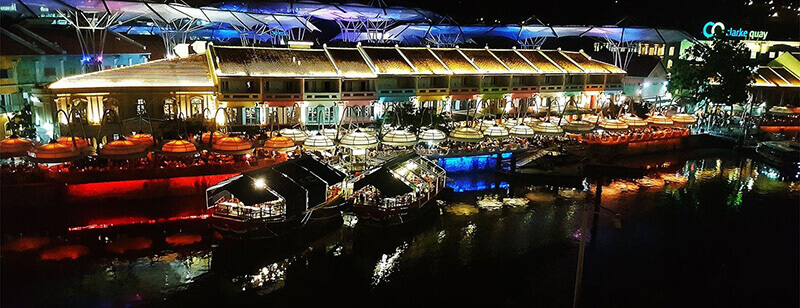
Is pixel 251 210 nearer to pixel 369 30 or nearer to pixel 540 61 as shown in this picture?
pixel 540 61

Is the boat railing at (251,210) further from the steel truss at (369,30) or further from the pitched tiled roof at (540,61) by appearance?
the steel truss at (369,30)

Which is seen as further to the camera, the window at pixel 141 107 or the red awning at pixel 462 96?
the red awning at pixel 462 96

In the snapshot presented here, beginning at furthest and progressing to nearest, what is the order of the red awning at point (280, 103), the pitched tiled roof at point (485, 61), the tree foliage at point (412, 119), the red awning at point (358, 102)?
the pitched tiled roof at point (485, 61), the red awning at point (358, 102), the tree foliage at point (412, 119), the red awning at point (280, 103)

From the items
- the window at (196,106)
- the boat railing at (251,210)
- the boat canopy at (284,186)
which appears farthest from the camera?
the window at (196,106)

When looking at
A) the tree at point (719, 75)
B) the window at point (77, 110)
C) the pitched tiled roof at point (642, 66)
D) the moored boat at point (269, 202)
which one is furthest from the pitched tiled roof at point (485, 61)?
the window at point (77, 110)

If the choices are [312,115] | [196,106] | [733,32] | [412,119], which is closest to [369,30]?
[312,115]

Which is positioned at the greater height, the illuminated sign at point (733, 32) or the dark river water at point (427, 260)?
the illuminated sign at point (733, 32)

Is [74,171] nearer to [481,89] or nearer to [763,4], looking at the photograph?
[481,89]

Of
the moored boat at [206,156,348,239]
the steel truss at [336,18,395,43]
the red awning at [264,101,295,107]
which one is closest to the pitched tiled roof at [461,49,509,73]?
the steel truss at [336,18,395,43]
